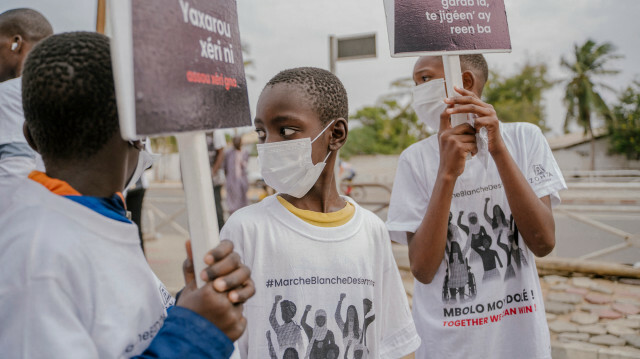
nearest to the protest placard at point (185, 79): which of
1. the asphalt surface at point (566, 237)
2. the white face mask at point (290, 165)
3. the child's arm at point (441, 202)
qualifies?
the white face mask at point (290, 165)

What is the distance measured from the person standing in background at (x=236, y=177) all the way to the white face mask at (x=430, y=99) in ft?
19.5

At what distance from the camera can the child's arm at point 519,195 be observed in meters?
1.66

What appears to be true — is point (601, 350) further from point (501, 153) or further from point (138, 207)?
point (138, 207)

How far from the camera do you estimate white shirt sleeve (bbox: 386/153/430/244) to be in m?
1.97

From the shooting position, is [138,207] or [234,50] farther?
[138,207]

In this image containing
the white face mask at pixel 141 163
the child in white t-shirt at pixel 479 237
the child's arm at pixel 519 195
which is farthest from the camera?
the child in white t-shirt at pixel 479 237

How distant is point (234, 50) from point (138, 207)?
158 inches

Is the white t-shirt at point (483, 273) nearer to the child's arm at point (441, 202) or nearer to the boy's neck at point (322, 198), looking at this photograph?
the child's arm at point (441, 202)

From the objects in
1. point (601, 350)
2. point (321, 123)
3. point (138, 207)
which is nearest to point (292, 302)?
point (321, 123)

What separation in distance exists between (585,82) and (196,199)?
49624 millimetres

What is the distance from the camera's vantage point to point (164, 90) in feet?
3.01

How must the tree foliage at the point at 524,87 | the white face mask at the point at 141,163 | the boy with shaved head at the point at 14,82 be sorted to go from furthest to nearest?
the tree foliage at the point at 524,87 → the boy with shaved head at the point at 14,82 → the white face mask at the point at 141,163

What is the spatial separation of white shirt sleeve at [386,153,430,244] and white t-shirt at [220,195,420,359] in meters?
0.29

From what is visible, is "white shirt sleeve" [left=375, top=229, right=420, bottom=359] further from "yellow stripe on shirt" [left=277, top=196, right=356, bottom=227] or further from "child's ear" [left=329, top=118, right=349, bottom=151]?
"child's ear" [left=329, top=118, right=349, bottom=151]
